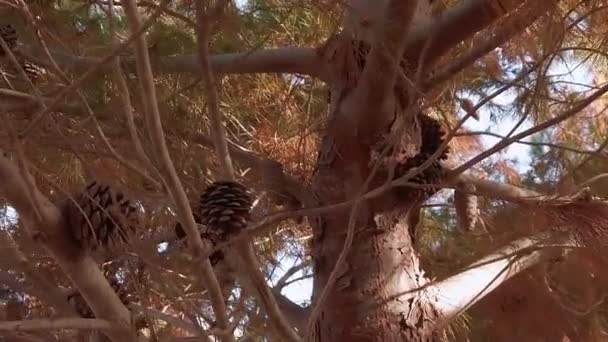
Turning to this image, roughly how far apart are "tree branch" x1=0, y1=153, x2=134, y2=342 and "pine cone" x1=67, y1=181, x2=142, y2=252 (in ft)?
0.06

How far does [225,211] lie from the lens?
107cm

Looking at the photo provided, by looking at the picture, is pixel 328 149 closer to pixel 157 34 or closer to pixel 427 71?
pixel 427 71

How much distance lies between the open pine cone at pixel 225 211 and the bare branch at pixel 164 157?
0.08 metres

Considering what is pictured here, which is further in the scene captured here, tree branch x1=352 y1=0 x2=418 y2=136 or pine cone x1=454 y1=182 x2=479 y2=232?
pine cone x1=454 y1=182 x2=479 y2=232

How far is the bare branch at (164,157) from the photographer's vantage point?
90cm

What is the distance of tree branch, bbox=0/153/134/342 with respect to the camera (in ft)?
3.27

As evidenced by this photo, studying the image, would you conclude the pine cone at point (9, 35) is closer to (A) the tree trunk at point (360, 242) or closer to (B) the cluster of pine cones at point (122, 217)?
(B) the cluster of pine cones at point (122, 217)

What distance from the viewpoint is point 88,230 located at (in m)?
1.06

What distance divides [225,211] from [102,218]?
15cm

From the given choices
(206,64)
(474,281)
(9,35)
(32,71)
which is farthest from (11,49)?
(474,281)

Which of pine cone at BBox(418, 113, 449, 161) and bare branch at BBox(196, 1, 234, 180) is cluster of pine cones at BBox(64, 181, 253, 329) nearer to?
bare branch at BBox(196, 1, 234, 180)

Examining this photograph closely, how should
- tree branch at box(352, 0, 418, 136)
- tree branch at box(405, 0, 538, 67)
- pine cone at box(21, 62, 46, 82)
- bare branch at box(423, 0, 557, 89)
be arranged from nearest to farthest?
bare branch at box(423, 0, 557, 89), tree branch at box(352, 0, 418, 136), tree branch at box(405, 0, 538, 67), pine cone at box(21, 62, 46, 82)

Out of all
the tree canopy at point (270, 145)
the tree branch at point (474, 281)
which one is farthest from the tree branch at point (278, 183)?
the tree branch at point (474, 281)

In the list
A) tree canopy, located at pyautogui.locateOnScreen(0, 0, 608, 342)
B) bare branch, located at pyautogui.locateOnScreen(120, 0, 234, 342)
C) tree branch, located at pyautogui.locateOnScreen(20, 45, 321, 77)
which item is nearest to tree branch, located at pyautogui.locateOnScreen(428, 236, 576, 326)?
tree canopy, located at pyautogui.locateOnScreen(0, 0, 608, 342)
